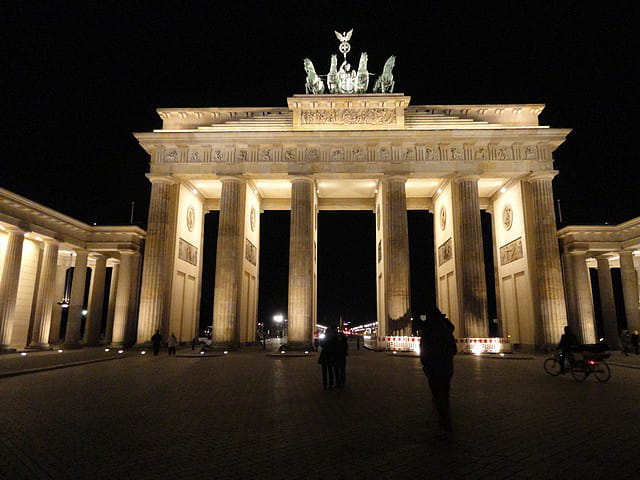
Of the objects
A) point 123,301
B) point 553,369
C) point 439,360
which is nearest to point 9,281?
point 123,301

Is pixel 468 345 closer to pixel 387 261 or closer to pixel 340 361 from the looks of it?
pixel 387 261

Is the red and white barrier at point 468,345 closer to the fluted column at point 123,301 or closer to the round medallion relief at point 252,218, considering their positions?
the round medallion relief at point 252,218

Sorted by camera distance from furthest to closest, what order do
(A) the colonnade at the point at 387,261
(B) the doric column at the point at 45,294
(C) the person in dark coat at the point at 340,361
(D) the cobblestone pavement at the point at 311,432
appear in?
(B) the doric column at the point at 45,294, (A) the colonnade at the point at 387,261, (C) the person in dark coat at the point at 340,361, (D) the cobblestone pavement at the point at 311,432

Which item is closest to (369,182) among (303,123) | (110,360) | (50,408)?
(303,123)

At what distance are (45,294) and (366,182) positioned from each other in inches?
1031

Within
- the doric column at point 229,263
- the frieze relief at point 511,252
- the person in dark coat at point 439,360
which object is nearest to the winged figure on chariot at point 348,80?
the doric column at point 229,263

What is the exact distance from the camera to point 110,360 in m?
20.9

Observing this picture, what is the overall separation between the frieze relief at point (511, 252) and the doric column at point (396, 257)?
28.5ft

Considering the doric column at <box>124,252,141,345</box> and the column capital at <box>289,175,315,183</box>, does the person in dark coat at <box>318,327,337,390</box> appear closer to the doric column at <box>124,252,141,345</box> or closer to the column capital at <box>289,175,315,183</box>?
the column capital at <box>289,175,315,183</box>

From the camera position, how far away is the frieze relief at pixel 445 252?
108ft

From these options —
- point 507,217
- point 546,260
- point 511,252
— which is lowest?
point 546,260

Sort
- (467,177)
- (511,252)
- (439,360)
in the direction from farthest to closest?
(511,252), (467,177), (439,360)

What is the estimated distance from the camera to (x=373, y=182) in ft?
109

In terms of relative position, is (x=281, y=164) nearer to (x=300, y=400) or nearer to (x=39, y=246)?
(x=39, y=246)
